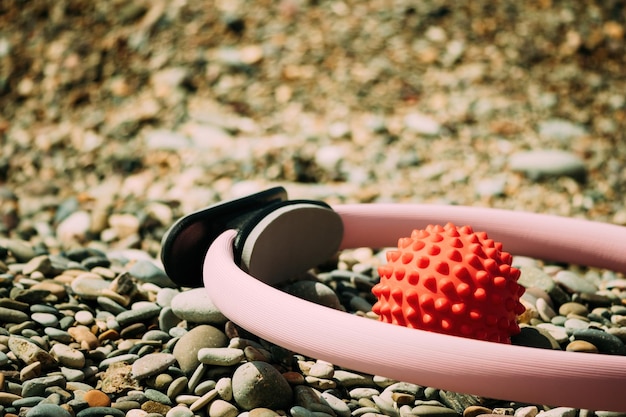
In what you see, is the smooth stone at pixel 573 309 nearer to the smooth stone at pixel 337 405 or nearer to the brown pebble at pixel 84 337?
the smooth stone at pixel 337 405

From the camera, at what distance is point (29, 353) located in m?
2.62

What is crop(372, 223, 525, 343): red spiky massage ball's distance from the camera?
97.0 inches

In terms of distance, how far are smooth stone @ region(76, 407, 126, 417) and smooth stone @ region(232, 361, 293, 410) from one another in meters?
0.39

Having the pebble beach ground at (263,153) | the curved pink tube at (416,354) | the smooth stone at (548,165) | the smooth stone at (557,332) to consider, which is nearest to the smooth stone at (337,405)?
the pebble beach ground at (263,153)

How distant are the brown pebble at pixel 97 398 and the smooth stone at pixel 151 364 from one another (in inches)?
5.6

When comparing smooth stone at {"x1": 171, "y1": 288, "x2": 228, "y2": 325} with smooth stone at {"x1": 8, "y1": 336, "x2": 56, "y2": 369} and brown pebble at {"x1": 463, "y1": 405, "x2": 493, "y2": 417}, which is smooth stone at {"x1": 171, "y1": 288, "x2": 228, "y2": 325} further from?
brown pebble at {"x1": 463, "y1": 405, "x2": 493, "y2": 417}

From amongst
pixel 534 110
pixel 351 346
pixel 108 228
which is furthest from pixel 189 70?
pixel 351 346

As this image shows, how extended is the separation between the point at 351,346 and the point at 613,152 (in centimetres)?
370

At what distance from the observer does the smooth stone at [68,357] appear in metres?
2.66

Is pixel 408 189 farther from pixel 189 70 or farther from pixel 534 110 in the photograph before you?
pixel 189 70

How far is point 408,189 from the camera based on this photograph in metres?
4.92

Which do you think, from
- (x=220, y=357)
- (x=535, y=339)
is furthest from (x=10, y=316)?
(x=535, y=339)

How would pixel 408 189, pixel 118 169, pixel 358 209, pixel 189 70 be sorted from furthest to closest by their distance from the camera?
1. pixel 189 70
2. pixel 118 169
3. pixel 408 189
4. pixel 358 209

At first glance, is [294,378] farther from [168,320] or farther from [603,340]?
[603,340]
